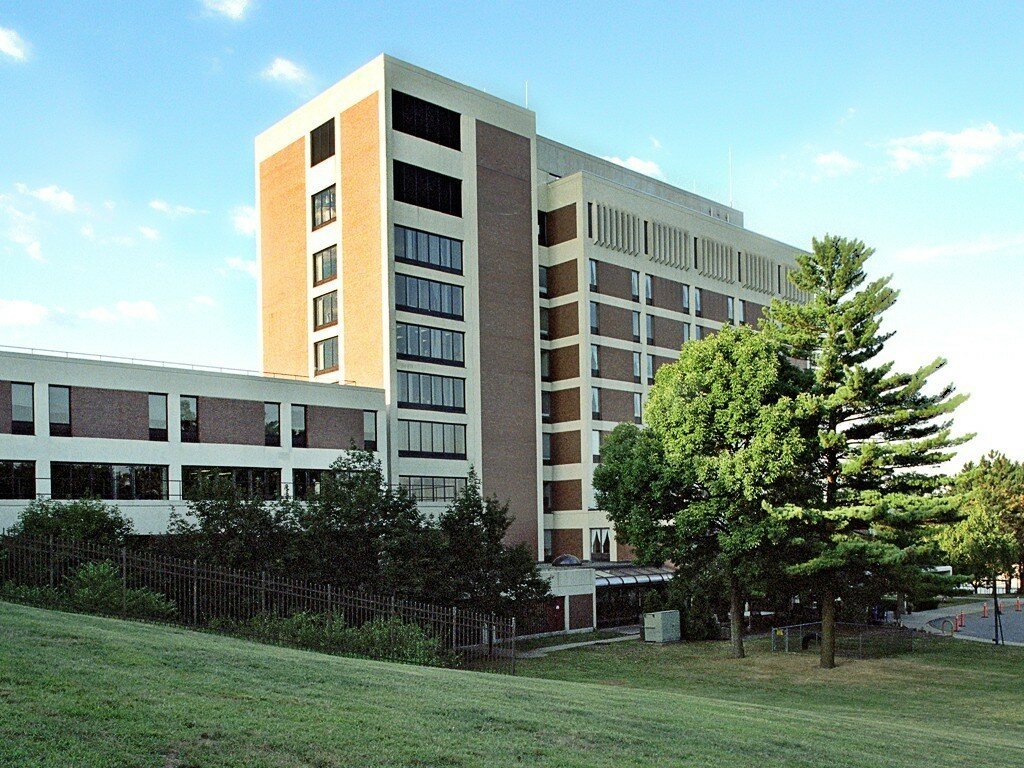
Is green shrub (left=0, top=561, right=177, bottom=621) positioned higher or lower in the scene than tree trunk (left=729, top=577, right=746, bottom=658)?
higher

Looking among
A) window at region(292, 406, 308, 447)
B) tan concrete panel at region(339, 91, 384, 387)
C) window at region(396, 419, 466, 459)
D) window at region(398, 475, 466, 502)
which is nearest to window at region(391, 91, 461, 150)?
tan concrete panel at region(339, 91, 384, 387)

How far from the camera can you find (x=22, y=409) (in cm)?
4262

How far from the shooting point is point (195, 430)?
157ft

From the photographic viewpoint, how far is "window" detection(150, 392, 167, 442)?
46469mm

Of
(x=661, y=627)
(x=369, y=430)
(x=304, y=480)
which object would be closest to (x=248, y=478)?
(x=304, y=480)

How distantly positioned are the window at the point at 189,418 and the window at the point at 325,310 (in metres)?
15.1

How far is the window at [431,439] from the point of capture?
57406 millimetres

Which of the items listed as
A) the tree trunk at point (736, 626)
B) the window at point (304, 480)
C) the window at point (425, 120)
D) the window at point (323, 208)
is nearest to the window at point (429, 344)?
the window at point (304, 480)

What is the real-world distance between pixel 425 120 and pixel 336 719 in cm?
5330

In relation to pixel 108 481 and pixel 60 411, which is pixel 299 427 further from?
pixel 60 411

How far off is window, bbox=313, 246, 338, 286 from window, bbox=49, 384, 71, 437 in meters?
21.5

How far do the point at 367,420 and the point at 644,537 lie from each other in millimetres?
20296

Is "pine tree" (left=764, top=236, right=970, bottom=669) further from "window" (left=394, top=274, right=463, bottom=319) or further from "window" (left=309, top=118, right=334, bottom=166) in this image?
"window" (left=309, top=118, right=334, bottom=166)

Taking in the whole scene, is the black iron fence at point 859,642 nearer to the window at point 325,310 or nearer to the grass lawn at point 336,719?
the grass lawn at point 336,719
